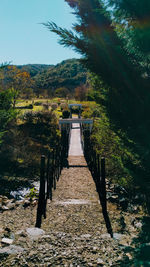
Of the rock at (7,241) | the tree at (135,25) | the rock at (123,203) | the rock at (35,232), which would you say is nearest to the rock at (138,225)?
the rock at (123,203)

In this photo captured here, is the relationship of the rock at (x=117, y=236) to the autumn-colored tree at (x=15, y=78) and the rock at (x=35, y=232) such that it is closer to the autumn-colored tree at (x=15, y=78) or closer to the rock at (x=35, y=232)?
the rock at (x=35, y=232)

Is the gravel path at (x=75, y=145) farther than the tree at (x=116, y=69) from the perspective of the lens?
Yes

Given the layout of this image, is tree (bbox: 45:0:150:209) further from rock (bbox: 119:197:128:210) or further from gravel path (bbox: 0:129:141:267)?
rock (bbox: 119:197:128:210)

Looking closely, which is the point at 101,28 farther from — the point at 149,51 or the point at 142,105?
the point at 142,105

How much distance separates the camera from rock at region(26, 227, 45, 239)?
14.2ft

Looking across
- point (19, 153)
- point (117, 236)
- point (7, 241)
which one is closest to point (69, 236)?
point (117, 236)

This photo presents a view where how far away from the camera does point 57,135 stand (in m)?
23.8

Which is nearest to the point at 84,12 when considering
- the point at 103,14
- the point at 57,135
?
the point at 103,14

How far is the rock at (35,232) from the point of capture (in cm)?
432

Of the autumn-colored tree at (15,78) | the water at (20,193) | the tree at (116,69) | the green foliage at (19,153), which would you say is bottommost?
the water at (20,193)

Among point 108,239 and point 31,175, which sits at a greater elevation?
point 108,239

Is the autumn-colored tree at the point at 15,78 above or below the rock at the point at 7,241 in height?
above

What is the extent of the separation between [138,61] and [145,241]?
10.0 ft

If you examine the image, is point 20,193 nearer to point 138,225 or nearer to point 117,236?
point 138,225
